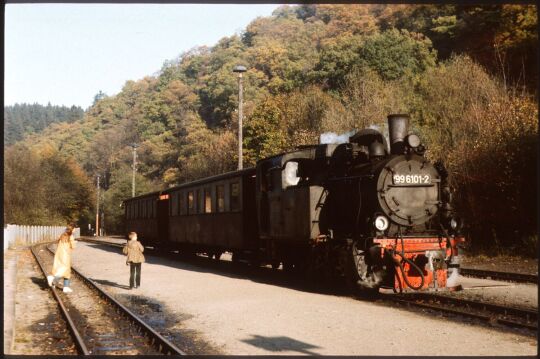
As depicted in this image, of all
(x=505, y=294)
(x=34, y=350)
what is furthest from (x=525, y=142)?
(x=34, y=350)

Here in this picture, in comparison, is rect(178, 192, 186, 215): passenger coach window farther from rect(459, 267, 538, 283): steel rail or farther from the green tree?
the green tree

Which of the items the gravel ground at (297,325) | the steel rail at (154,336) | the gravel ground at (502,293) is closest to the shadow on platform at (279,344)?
the gravel ground at (297,325)

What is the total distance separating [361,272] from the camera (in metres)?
11.6

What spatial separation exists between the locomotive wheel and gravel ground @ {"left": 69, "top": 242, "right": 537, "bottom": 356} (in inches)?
15.3

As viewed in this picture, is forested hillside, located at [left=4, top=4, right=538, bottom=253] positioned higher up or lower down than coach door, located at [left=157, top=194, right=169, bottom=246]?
higher up

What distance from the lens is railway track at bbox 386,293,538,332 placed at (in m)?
9.39

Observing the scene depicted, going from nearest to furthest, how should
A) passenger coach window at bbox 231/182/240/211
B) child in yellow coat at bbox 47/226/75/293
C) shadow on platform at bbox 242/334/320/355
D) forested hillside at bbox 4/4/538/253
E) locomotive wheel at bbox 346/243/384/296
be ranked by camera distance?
shadow on platform at bbox 242/334/320/355 < locomotive wheel at bbox 346/243/384/296 < child in yellow coat at bbox 47/226/75/293 < passenger coach window at bbox 231/182/240/211 < forested hillside at bbox 4/4/538/253

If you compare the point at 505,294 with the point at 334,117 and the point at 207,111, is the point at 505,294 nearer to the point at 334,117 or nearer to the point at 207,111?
the point at 334,117

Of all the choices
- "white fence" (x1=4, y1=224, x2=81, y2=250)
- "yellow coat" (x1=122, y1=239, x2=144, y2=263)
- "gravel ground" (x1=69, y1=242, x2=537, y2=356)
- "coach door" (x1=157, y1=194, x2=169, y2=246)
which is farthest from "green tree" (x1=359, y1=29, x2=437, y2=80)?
"yellow coat" (x1=122, y1=239, x2=144, y2=263)

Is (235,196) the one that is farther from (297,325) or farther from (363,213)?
(297,325)

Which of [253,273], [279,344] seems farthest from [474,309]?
[253,273]

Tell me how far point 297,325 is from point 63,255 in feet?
25.6

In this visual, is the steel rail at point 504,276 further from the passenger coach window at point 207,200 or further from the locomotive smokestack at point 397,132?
the passenger coach window at point 207,200

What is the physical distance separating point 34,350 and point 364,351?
466 cm
